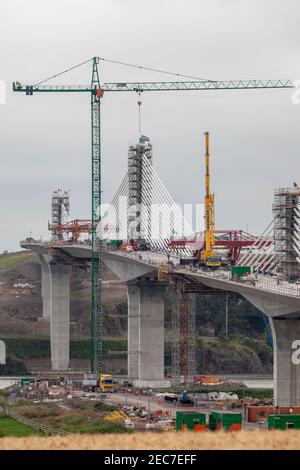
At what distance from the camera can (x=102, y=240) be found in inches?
6235

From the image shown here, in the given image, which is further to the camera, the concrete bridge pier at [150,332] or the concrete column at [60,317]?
the concrete column at [60,317]

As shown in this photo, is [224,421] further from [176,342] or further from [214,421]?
[176,342]

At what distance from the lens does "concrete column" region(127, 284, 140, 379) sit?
478 feet

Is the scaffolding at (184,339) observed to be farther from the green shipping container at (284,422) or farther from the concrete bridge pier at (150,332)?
the green shipping container at (284,422)

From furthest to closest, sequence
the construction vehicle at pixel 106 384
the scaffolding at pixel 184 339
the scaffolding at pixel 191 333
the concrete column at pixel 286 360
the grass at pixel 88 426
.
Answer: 1. the scaffolding at pixel 191 333
2. the scaffolding at pixel 184 339
3. the construction vehicle at pixel 106 384
4. the concrete column at pixel 286 360
5. the grass at pixel 88 426

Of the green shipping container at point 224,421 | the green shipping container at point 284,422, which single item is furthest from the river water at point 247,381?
the green shipping container at point 284,422

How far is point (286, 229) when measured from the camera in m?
104

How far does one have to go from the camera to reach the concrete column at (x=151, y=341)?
458 feet

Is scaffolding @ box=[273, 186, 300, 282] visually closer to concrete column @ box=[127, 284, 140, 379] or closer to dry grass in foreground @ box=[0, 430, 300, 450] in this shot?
concrete column @ box=[127, 284, 140, 379]

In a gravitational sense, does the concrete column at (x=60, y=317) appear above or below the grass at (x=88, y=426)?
above

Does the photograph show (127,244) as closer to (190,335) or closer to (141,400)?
(190,335)

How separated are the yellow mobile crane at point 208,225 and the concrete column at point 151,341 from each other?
6.87 meters

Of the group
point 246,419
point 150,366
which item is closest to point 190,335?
point 150,366

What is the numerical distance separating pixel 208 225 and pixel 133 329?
50.0 ft
